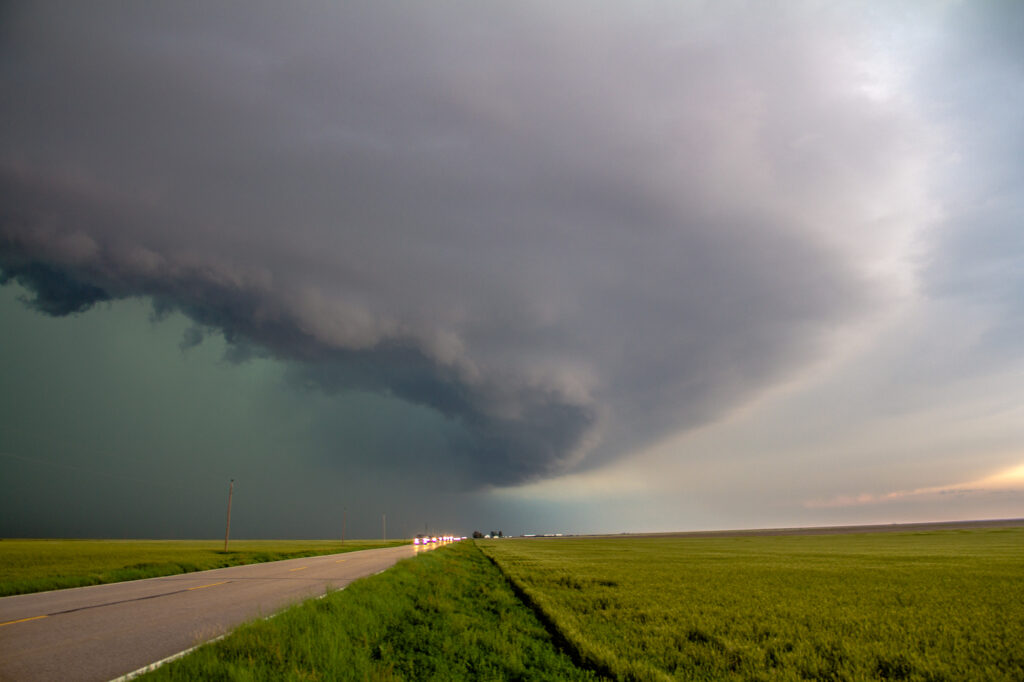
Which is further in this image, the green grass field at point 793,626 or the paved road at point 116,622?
the green grass field at point 793,626

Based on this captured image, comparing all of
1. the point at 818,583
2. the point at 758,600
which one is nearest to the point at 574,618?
the point at 758,600

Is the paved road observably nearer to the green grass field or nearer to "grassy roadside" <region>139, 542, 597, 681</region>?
"grassy roadside" <region>139, 542, 597, 681</region>

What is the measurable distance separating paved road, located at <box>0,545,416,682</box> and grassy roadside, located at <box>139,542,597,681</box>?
1.35 metres

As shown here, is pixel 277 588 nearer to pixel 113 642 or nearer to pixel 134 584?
pixel 134 584

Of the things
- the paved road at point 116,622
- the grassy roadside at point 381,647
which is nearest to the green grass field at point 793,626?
the grassy roadside at point 381,647

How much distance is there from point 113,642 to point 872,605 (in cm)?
2114

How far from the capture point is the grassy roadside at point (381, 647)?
809 centimetres

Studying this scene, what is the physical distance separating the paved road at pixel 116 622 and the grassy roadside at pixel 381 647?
53.1 inches

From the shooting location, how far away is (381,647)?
1026 centimetres

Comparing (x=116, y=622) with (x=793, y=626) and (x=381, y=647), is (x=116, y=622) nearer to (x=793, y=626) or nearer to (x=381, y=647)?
(x=381, y=647)

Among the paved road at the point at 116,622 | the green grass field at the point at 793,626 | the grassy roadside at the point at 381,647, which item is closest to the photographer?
the grassy roadside at the point at 381,647

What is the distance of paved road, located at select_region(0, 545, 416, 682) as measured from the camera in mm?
8320

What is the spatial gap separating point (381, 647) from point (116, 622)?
7153 millimetres

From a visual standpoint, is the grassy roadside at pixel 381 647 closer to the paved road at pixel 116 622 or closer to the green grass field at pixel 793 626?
the green grass field at pixel 793 626
